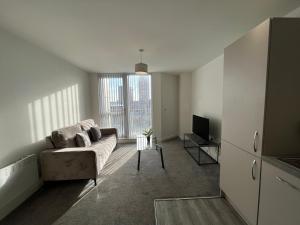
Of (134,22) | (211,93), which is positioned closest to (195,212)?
(134,22)

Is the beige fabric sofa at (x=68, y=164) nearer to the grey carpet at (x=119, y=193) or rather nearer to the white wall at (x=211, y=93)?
the grey carpet at (x=119, y=193)

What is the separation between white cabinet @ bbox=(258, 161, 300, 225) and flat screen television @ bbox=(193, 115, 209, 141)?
2.28m

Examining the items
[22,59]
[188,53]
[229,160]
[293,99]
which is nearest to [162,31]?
[188,53]

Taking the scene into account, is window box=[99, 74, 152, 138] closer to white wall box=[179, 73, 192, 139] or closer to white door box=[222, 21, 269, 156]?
white wall box=[179, 73, 192, 139]

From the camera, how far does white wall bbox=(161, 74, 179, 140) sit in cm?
532

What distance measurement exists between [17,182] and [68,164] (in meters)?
0.64

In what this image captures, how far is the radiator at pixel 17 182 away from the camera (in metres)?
1.93

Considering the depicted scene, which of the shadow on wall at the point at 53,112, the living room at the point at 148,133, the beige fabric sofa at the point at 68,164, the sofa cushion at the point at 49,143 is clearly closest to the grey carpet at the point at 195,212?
the living room at the point at 148,133

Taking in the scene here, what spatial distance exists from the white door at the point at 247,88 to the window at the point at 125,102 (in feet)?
11.4

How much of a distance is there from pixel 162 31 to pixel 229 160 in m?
1.96

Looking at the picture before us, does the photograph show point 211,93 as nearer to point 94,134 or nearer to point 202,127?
point 202,127

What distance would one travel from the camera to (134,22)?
199 centimetres

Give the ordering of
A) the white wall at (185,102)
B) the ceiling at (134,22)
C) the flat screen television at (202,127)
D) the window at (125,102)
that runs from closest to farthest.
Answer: the ceiling at (134,22)
the flat screen television at (202,127)
the window at (125,102)
the white wall at (185,102)

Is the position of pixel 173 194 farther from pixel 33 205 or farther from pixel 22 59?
pixel 22 59
